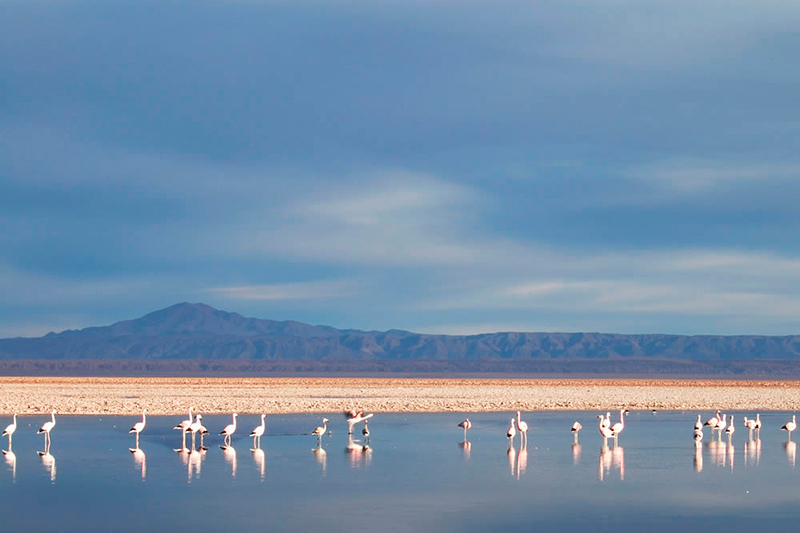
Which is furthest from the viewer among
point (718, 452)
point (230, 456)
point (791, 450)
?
point (791, 450)

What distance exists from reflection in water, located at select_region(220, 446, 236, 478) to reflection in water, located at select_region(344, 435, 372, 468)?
2.54 metres

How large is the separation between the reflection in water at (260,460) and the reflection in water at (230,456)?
0.48 metres

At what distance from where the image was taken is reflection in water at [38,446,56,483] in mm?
20891

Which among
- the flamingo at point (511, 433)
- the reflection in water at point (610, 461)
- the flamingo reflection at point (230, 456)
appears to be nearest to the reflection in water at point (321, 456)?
the flamingo reflection at point (230, 456)

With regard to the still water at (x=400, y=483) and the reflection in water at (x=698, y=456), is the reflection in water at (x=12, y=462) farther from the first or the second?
the reflection in water at (x=698, y=456)

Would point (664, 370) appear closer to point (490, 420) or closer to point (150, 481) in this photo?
point (490, 420)

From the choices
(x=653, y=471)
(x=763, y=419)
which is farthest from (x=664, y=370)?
(x=653, y=471)

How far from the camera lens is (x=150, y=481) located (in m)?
19.9

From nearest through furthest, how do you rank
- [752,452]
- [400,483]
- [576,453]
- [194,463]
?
1. [400,483]
2. [194,463]
3. [576,453]
4. [752,452]

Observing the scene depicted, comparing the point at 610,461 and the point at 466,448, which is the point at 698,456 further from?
the point at 466,448

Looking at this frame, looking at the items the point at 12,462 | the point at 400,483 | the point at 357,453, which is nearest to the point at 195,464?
the point at 12,462

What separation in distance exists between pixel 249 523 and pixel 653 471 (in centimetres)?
976

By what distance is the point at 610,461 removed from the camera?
938 inches

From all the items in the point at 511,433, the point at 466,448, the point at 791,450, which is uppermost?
the point at 511,433
